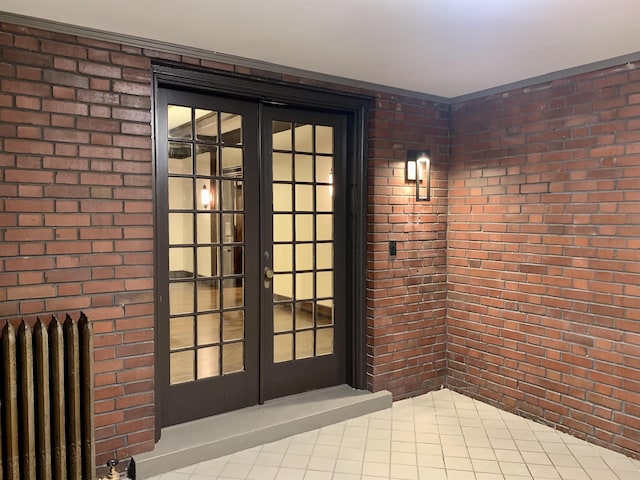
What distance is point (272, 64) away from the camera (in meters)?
3.03

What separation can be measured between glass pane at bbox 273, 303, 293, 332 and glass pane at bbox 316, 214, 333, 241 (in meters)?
0.57

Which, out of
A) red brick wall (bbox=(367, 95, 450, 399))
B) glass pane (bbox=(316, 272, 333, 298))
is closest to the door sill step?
red brick wall (bbox=(367, 95, 450, 399))

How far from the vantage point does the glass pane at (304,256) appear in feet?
11.4

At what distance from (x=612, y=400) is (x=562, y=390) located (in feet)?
1.02

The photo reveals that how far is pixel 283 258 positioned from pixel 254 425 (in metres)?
1.14

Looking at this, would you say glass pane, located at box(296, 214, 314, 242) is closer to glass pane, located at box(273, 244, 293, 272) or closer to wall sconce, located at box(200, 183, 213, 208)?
glass pane, located at box(273, 244, 293, 272)

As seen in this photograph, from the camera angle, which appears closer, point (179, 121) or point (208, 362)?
point (179, 121)

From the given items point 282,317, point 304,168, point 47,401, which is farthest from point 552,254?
point 47,401

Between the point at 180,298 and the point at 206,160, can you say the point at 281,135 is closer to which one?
the point at 206,160

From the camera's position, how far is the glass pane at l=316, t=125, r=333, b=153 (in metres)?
3.52

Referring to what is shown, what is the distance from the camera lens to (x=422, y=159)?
3.66m

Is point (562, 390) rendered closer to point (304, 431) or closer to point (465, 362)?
point (465, 362)

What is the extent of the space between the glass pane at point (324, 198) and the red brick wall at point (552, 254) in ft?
3.54

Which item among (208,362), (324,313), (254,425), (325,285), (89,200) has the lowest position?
(254,425)
